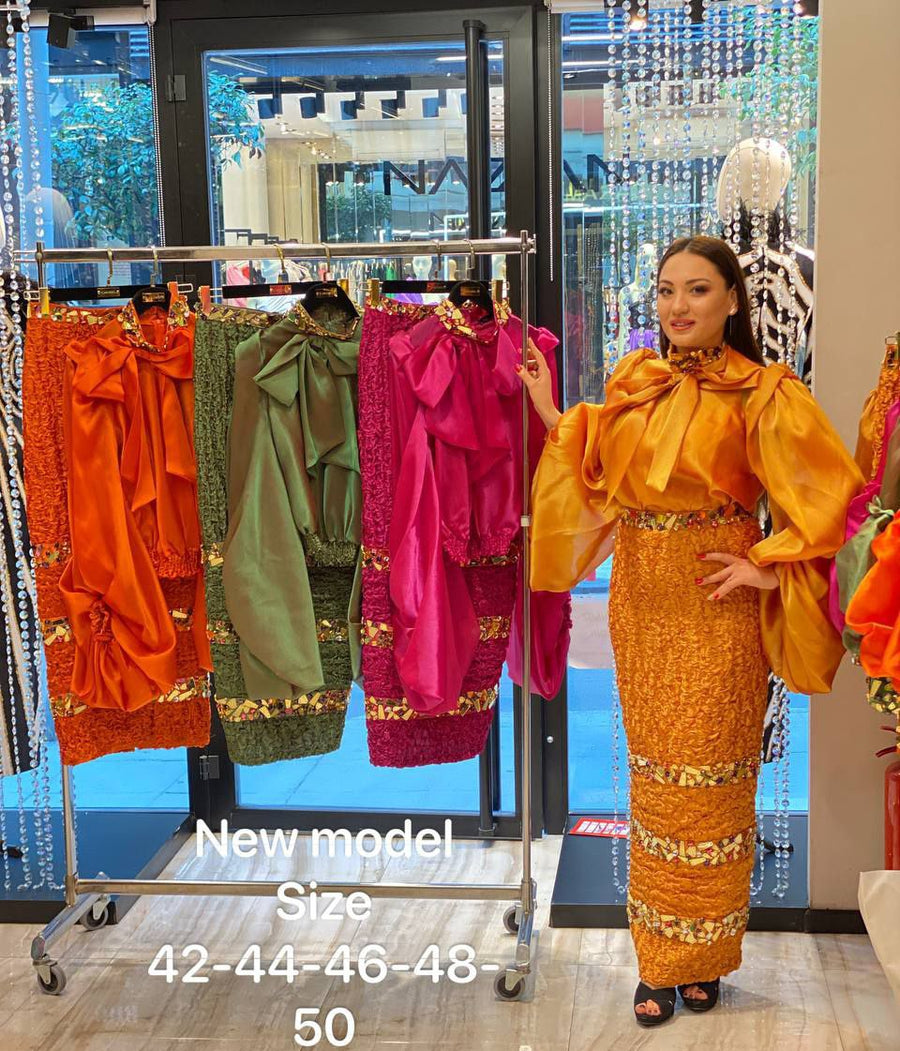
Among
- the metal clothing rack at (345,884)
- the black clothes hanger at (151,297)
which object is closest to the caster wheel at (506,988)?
the metal clothing rack at (345,884)

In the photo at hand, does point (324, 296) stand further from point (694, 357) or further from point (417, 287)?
point (694, 357)

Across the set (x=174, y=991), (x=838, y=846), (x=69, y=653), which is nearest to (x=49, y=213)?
(x=69, y=653)

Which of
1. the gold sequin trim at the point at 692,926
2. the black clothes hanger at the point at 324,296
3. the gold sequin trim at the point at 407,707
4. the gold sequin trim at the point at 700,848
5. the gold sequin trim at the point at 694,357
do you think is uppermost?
the black clothes hanger at the point at 324,296

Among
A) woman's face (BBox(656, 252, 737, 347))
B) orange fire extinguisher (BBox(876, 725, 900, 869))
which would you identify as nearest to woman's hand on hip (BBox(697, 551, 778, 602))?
woman's face (BBox(656, 252, 737, 347))

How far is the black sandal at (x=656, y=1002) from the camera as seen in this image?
2.78m

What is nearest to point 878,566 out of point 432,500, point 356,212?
point 432,500

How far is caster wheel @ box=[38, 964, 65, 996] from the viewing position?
2957mm

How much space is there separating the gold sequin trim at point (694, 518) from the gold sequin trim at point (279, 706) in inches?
32.6

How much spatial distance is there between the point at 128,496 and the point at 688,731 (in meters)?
1.33

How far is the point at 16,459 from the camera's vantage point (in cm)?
331

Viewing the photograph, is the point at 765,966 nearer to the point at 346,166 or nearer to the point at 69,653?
the point at 69,653

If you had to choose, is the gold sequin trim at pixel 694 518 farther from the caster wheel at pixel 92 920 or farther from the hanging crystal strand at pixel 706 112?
the caster wheel at pixel 92 920

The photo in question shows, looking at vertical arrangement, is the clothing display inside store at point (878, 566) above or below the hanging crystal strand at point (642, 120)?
below

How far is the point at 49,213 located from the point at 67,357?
2.91 feet
